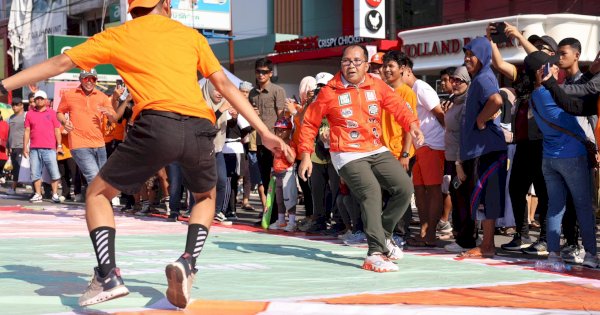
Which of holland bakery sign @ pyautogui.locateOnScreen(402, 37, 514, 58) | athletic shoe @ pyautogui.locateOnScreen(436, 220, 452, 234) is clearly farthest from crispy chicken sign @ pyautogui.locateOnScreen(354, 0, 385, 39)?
athletic shoe @ pyautogui.locateOnScreen(436, 220, 452, 234)

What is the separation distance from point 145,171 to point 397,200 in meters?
2.95

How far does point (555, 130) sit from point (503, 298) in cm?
213

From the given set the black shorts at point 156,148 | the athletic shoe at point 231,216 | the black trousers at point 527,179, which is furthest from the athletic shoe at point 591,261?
the athletic shoe at point 231,216

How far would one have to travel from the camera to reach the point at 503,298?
18.9 ft

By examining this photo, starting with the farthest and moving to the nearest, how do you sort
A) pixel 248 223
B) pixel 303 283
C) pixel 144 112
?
pixel 248 223
pixel 303 283
pixel 144 112

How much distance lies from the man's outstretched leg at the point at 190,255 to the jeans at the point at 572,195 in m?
3.29

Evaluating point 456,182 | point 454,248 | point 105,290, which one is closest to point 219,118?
point 456,182

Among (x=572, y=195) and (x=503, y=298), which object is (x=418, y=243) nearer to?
(x=572, y=195)

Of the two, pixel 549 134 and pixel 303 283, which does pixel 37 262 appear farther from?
pixel 549 134

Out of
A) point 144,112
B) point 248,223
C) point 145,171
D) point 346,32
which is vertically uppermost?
point 346,32

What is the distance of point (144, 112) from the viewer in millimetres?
5051

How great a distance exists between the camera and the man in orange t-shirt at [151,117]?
4984 millimetres

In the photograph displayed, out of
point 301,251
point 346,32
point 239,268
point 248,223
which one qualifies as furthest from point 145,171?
point 346,32

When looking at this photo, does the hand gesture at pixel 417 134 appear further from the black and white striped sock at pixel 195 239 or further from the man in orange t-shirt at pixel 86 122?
the man in orange t-shirt at pixel 86 122
